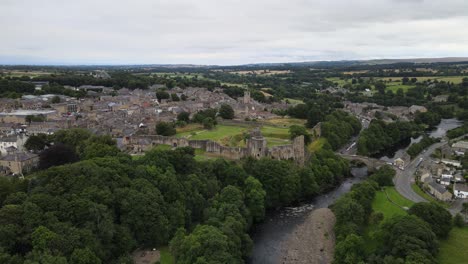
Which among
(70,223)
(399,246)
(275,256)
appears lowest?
(275,256)

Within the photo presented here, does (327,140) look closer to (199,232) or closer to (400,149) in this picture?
(400,149)

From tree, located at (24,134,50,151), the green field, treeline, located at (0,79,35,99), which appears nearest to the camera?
tree, located at (24,134,50,151)

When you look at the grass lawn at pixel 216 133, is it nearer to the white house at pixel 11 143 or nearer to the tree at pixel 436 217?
the white house at pixel 11 143

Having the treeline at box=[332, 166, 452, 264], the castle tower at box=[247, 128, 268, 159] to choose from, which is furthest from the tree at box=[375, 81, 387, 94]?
the treeline at box=[332, 166, 452, 264]

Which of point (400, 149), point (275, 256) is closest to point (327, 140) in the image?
point (400, 149)

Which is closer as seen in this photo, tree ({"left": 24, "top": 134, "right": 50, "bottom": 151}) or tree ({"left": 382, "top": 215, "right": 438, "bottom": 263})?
tree ({"left": 382, "top": 215, "right": 438, "bottom": 263})

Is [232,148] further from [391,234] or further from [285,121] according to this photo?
[285,121]

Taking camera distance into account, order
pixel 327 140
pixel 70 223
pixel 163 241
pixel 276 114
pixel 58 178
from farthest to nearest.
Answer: pixel 276 114 < pixel 327 140 < pixel 163 241 < pixel 58 178 < pixel 70 223

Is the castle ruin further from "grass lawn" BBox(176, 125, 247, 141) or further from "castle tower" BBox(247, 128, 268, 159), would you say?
"grass lawn" BBox(176, 125, 247, 141)
